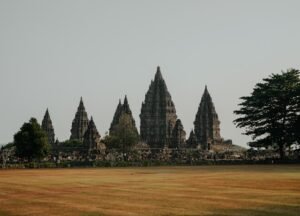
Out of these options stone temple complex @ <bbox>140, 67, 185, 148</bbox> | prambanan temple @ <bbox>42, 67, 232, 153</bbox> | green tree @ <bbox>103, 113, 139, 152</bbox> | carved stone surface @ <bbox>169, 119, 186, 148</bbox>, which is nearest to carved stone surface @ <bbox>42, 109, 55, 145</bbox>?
prambanan temple @ <bbox>42, 67, 232, 153</bbox>

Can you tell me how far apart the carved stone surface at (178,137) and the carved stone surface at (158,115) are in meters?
12.7

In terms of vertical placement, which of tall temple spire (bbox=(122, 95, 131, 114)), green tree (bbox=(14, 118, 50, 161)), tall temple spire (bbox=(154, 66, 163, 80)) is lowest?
green tree (bbox=(14, 118, 50, 161))

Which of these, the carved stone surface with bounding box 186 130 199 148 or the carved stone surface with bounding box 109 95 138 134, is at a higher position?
the carved stone surface with bounding box 109 95 138 134

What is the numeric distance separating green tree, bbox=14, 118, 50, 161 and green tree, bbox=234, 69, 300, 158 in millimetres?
33269

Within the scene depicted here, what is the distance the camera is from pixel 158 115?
15738 centimetres

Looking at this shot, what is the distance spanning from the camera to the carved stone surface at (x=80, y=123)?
16050 cm

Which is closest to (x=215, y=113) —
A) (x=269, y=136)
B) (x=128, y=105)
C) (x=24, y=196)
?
(x=128, y=105)

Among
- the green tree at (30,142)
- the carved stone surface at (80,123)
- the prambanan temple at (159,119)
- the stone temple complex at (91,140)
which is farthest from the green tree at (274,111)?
the carved stone surface at (80,123)

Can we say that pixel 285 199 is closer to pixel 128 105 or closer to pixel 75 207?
pixel 75 207

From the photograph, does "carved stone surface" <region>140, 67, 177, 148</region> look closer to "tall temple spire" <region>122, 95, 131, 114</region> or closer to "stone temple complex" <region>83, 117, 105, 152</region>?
"tall temple spire" <region>122, 95, 131, 114</region>

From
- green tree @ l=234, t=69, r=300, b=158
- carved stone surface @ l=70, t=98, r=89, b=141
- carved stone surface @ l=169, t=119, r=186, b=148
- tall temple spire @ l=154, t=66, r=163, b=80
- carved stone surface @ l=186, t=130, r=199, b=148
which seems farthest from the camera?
carved stone surface @ l=70, t=98, r=89, b=141

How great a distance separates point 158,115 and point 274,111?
83.8 m

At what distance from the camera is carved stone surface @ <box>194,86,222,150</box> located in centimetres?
16150

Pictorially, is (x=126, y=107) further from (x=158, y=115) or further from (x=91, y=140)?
(x=91, y=140)
